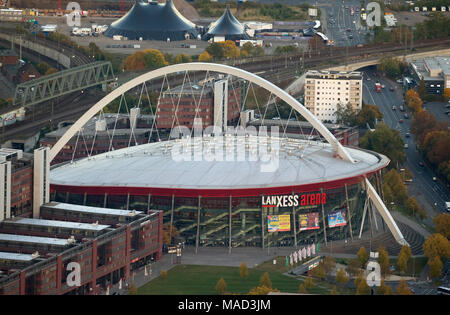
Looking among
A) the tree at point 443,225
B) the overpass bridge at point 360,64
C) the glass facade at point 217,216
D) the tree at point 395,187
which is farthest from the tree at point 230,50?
the tree at point 443,225

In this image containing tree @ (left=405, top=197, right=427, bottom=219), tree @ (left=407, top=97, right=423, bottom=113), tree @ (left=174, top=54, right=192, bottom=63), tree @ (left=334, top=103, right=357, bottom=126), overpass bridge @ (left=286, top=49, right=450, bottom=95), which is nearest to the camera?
tree @ (left=405, top=197, right=427, bottom=219)

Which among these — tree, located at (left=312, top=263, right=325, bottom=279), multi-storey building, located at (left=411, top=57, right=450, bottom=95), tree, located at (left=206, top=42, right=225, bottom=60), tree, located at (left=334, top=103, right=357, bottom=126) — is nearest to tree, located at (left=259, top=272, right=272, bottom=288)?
tree, located at (left=312, top=263, right=325, bottom=279)

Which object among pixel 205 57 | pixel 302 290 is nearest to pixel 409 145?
pixel 302 290

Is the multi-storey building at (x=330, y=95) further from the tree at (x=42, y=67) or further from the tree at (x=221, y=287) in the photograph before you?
the tree at (x=221, y=287)

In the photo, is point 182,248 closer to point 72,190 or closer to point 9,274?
point 72,190

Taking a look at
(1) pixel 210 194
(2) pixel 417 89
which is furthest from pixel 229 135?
(2) pixel 417 89

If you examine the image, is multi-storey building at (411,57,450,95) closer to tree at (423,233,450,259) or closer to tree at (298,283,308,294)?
tree at (423,233,450,259)

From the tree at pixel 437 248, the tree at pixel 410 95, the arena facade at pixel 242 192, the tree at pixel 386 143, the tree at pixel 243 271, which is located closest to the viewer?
the tree at pixel 243 271
